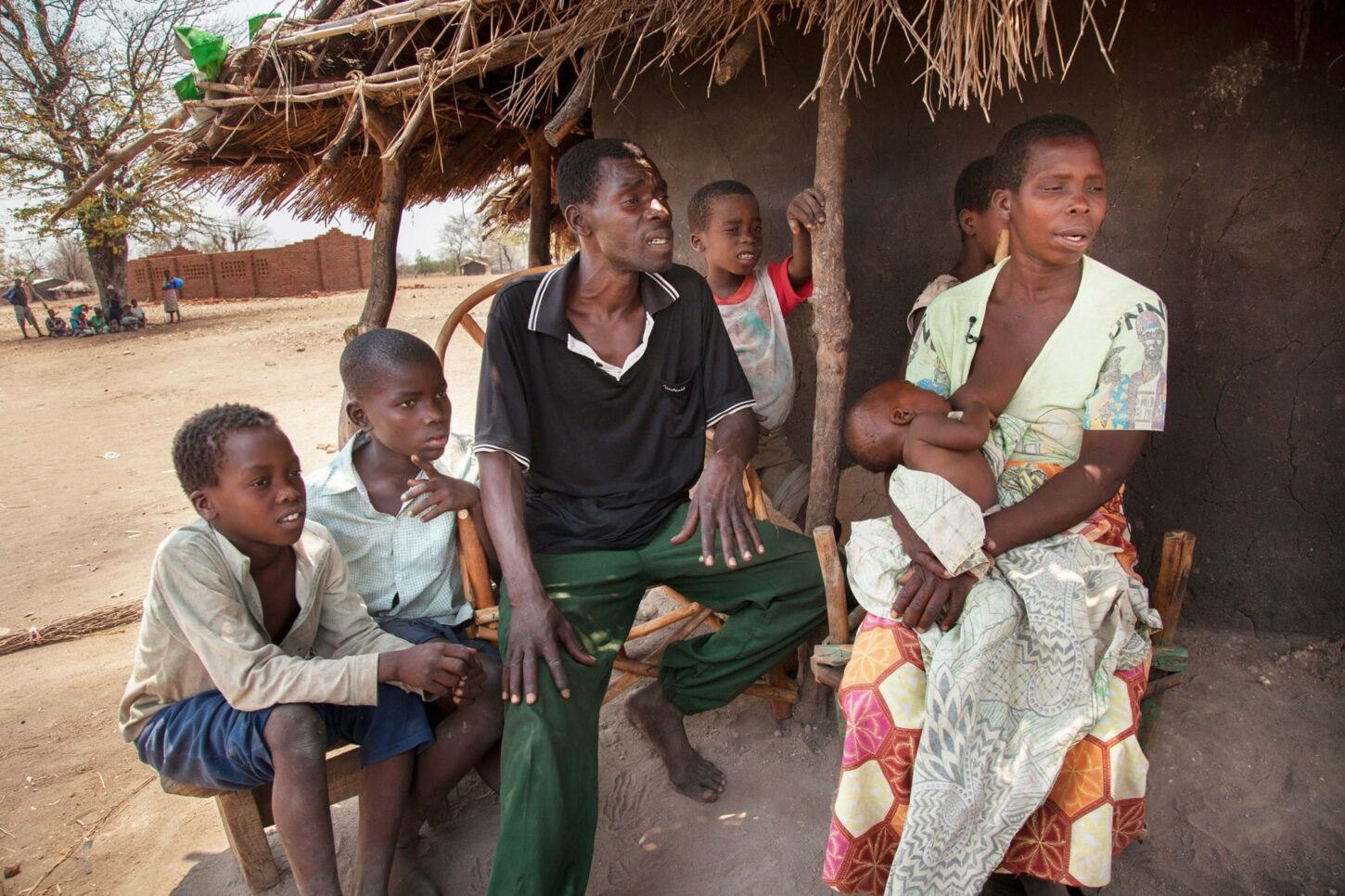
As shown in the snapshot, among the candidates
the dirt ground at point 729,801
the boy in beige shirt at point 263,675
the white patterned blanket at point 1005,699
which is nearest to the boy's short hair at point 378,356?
the boy in beige shirt at point 263,675

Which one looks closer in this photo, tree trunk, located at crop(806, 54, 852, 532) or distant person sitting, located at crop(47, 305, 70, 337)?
tree trunk, located at crop(806, 54, 852, 532)

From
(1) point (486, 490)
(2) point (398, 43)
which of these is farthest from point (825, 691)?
(2) point (398, 43)

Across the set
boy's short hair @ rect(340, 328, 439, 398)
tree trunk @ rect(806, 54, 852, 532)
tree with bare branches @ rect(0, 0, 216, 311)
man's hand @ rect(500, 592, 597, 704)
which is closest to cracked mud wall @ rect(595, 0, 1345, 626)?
tree trunk @ rect(806, 54, 852, 532)

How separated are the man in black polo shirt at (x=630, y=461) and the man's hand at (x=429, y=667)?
21 centimetres

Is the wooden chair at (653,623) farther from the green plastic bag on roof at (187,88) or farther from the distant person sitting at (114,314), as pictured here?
the distant person sitting at (114,314)

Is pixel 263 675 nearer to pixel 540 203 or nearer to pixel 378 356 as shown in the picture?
pixel 378 356

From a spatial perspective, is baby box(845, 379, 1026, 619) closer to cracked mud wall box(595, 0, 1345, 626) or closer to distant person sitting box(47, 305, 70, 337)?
cracked mud wall box(595, 0, 1345, 626)

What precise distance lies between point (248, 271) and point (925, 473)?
22.7 meters

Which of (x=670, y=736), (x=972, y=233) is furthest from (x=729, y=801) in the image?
(x=972, y=233)

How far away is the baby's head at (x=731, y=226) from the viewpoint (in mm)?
3029

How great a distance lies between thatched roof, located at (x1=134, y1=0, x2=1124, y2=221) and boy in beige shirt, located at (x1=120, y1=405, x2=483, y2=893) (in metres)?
1.60

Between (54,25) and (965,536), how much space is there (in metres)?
22.8

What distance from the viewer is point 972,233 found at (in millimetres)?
2885

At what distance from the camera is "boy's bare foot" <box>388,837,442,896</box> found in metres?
2.30
